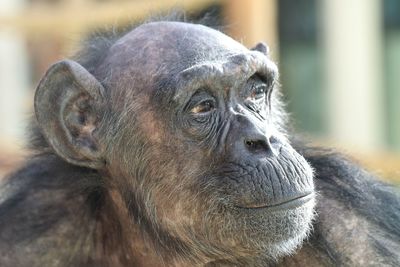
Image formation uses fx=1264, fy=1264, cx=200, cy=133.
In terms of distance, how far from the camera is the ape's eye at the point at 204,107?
6957 millimetres

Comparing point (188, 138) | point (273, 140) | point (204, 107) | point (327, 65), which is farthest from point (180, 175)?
point (327, 65)

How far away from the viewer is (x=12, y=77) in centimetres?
1600

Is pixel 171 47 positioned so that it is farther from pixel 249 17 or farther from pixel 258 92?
pixel 249 17

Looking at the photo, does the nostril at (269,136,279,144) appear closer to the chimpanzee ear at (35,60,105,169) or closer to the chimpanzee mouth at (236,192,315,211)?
the chimpanzee mouth at (236,192,315,211)

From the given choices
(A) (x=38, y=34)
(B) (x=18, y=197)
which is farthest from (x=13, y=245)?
(A) (x=38, y=34)

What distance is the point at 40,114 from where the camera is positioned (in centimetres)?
724

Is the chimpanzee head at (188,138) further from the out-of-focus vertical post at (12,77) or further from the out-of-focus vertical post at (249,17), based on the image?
the out-of-focus vertical post at (12,77)

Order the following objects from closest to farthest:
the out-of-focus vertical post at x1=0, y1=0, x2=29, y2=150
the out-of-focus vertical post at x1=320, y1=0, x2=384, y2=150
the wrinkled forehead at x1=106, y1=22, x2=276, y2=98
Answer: the wrinkled forehead at x1=106, y1=22, x2=276, y2=98 → the out-of-focus vertical post at x1=0, y1=0, x2=29, y2=150 → the out-of-focus vertical post at x1=320, y1=0, x2=384, y2=150

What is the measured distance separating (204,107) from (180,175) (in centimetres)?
40

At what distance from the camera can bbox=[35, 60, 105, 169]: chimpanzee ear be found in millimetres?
7219

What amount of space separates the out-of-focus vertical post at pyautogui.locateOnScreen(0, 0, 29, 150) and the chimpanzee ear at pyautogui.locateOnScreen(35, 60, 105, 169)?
800 cm

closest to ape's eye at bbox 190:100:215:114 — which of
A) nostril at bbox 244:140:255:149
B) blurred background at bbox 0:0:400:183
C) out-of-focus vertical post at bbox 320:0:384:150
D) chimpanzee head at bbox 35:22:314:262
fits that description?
chimpanzee head at bbox 35:22:314:262

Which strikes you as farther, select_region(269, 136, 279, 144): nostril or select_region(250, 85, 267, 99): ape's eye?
select_region(250, 85, 267, 99): ape's eye

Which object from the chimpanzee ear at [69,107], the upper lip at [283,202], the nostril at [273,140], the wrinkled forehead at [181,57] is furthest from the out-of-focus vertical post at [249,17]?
the upper lip at [283,202]
